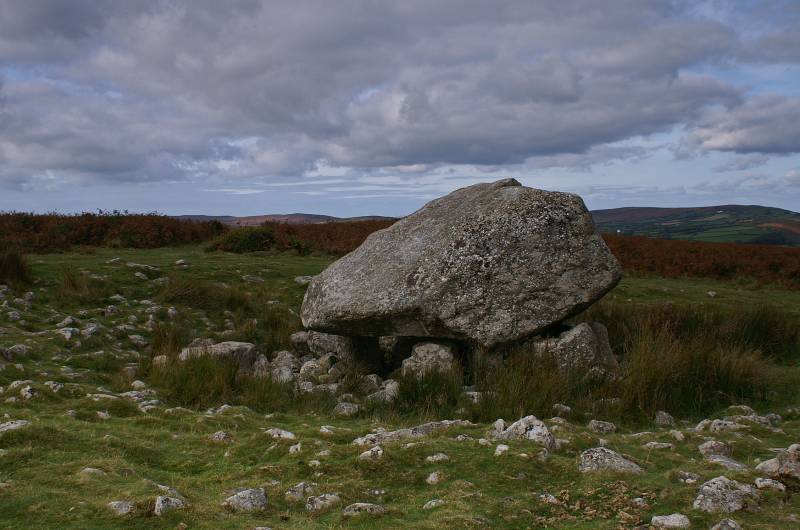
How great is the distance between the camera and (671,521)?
3.94m

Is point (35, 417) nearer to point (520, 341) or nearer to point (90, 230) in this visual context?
point (520, 341)

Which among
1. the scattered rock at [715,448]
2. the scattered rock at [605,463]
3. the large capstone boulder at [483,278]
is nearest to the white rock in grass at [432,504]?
the scattered rock at [605,463]

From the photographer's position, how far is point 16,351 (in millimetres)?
8797

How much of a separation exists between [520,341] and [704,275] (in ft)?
44.1

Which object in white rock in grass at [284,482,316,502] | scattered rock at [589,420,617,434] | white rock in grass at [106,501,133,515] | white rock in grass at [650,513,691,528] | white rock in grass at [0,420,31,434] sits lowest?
scattered rock at [589,420,617,434]

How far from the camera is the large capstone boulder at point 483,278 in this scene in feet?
31.4

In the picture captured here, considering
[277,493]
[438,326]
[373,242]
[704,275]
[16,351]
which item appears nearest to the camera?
[277,493]

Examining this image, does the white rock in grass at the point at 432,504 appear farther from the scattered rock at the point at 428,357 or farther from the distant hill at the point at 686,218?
the distant hill at the point at 686,218

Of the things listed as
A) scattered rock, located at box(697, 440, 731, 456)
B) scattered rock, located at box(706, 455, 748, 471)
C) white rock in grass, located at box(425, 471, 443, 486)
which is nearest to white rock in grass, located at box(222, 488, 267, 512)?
white rock in grass, located at box(425, 471, 443, 486)

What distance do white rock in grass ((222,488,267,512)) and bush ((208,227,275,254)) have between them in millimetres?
17757

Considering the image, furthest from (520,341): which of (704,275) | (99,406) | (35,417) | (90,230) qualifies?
(90,230)

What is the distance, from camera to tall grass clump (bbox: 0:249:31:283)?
1244cm

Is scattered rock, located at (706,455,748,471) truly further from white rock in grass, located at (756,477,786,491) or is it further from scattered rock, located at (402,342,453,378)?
scattered rock, located at (402,342,453,378)

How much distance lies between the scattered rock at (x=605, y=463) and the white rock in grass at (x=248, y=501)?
→ 227 cm
